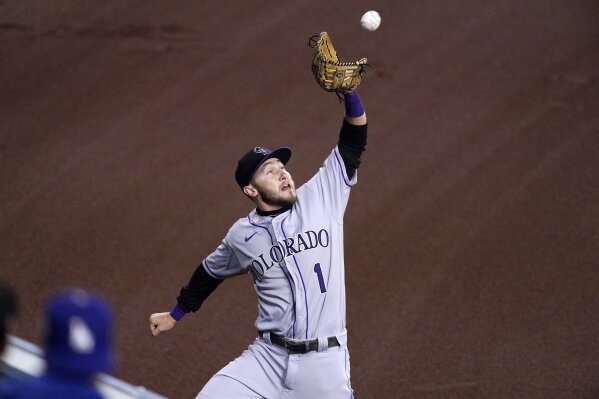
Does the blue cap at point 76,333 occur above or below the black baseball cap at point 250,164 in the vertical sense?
below

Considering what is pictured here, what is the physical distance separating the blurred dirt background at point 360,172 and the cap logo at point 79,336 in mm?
3300

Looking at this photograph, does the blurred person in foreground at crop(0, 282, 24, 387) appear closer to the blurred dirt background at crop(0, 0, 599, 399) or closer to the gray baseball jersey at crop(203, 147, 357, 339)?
the gray baseball jersey at crop(203, 147, 357, 339)

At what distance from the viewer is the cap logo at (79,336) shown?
1.78 metres

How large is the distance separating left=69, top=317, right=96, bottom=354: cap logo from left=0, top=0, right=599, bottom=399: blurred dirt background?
330 centimetres

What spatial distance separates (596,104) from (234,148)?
333cm

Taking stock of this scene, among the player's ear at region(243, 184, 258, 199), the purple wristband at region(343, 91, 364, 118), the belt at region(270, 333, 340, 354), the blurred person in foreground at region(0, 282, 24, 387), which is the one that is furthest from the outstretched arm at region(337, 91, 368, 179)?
the blurred person in foreground at region(0, 282, 24, 387)

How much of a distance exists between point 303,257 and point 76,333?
200 cm

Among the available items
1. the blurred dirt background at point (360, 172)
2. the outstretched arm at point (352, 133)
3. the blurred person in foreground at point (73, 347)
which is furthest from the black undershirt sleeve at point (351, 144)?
the blurred person in foreground at point (73, 347)

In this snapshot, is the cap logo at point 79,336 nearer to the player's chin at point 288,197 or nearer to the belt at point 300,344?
the belt at point 300,344

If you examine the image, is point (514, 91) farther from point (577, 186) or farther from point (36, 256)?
point (36, 256)

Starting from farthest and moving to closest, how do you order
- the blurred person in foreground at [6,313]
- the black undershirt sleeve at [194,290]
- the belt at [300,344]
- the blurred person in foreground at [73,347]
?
the black undershirt sleeve at [194,290], the belt at [300,344], the blurred person in foreground at [6,313], the blurred person in foreground at [73,347]

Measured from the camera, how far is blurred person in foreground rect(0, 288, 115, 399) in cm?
178

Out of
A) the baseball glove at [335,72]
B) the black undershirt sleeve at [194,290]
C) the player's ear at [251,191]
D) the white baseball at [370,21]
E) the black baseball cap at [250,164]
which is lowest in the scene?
the black undershirt sleeve at [194,290]

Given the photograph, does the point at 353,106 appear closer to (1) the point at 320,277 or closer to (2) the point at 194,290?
(1) the point at 320,277
